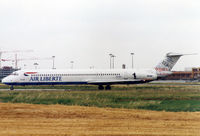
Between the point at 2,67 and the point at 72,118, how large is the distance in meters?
158

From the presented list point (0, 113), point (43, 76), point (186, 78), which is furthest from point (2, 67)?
point (0, 113)

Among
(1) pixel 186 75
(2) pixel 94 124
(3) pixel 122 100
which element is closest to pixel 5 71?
(1) pixel 186 75

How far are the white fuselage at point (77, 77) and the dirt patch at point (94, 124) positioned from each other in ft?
81.0

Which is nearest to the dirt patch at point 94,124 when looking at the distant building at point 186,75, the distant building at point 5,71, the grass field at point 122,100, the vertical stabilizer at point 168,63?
the grass field at point 122,100

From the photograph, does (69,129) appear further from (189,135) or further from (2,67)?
(2,67)

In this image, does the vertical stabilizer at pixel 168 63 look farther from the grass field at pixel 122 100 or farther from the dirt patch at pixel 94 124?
the dirt patch at pixel 94 124

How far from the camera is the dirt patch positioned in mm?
10148

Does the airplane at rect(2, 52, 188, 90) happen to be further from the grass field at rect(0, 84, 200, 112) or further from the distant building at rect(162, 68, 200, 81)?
the distant building at rect(162, 68, 200, 81)

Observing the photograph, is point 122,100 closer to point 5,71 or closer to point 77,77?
point 77,77

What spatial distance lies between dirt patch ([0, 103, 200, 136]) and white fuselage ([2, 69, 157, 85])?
24675 millimetres

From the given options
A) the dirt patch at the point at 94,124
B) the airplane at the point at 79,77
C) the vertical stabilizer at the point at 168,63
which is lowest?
the dirt patch at the point at 94,124

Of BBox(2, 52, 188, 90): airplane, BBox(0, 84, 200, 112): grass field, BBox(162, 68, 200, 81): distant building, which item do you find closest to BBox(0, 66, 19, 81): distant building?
BBox(162, 68, 200, 81): distant building

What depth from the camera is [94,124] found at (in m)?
11.7

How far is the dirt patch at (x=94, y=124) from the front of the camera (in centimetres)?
1015
